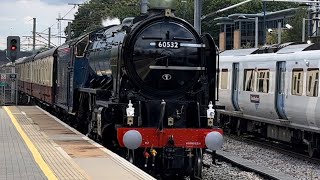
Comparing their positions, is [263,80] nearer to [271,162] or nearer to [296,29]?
[271,162]

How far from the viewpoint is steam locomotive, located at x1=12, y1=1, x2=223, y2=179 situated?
1154 centimetres

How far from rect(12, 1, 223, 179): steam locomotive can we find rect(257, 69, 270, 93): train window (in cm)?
674

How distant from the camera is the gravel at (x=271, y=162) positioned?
13.2 metres

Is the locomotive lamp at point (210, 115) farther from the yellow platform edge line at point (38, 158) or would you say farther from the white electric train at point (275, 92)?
the white electric train at point (275, 92)

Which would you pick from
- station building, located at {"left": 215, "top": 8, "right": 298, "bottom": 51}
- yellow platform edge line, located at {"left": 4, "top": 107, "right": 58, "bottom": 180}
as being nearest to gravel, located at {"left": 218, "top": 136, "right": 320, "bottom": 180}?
yellow platform edge line, located at {"left": 4, "top": 107, "right": 58, "bottom": 180}

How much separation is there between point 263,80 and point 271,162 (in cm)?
489

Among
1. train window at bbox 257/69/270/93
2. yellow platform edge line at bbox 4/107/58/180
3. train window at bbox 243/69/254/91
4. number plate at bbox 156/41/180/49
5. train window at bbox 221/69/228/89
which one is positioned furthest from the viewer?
train window at bbox 221/69/228/89

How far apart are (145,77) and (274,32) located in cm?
5565

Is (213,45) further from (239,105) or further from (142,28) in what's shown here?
(239,105)

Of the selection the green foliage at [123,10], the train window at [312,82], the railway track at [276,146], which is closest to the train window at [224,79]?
the railway track at [276,146]

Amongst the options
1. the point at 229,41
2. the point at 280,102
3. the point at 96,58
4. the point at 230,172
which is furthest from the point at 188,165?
the point at 229,41

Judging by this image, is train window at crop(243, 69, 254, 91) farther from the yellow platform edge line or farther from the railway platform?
the yellow platform edge line

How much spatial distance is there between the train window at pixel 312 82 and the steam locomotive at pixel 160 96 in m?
3.90

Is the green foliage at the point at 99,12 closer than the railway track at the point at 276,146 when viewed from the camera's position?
No
